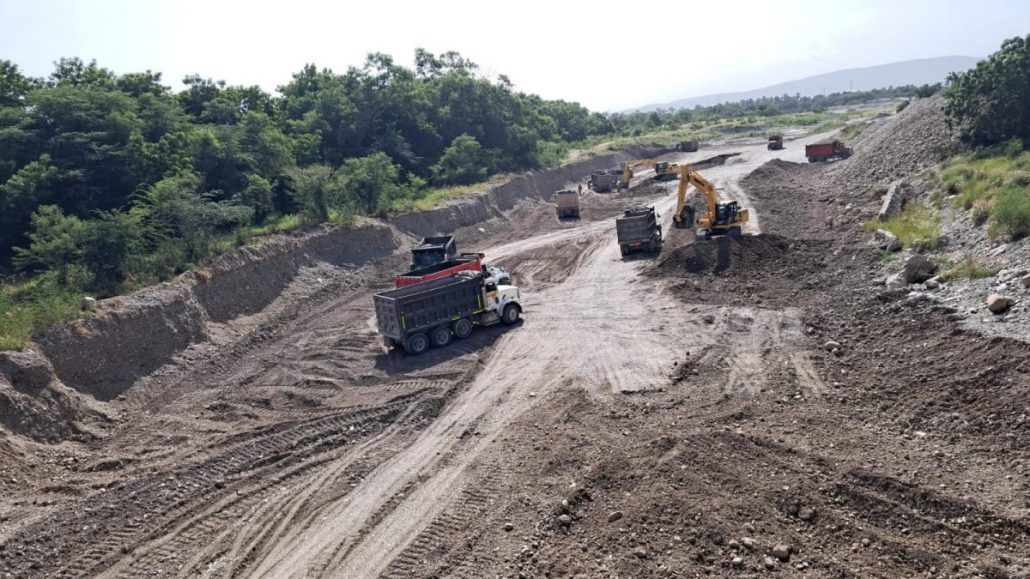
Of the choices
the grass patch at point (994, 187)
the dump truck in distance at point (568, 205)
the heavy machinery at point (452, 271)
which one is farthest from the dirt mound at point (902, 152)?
the heavy machinery at point (452, 271)

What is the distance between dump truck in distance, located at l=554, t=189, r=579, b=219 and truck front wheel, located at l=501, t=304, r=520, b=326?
22.4m

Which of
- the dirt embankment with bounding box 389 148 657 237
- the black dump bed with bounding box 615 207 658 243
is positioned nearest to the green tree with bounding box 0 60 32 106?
the dirt embankment with bounding box 389 148 657 237

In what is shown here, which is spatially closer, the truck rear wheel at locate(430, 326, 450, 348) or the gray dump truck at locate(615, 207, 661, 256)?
the truck rear wheel at locate(430, 326, 450, 348)

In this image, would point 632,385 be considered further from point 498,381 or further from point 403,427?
point 403,427

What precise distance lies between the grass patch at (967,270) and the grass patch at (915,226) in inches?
114

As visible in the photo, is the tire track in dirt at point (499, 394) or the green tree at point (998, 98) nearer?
the tire track in dirt at point (499, 394)

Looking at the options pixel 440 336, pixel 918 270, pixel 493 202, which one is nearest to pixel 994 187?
pixel 918 270

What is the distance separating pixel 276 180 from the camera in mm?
39562

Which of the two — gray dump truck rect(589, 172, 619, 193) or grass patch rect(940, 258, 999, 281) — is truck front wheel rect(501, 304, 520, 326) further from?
gray dump truck rect(589, 172, 619, 193)

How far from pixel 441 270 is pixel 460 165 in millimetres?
31863

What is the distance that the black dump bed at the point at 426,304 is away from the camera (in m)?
21.3

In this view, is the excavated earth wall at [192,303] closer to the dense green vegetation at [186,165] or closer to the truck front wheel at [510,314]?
the dense green vegetation at [186,165]

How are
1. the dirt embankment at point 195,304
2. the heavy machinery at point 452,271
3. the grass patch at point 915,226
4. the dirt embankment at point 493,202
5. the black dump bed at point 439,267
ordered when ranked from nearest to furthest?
the dirt embankment at point 195,304 → the grass patch at point 915,226 → the heavy machinery at point 452,271 → the black dump bed at point 439,267 → the dirt embankment at point 493,202

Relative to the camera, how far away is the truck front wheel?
24.0 meters
